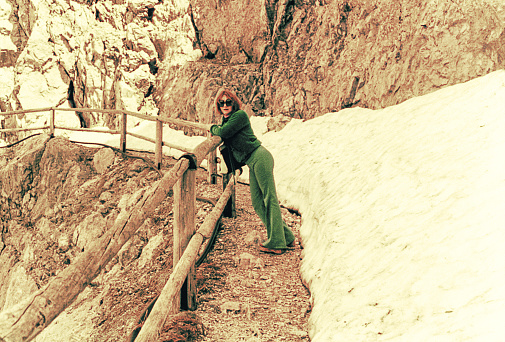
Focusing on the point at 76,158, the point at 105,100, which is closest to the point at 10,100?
the point at 105,100

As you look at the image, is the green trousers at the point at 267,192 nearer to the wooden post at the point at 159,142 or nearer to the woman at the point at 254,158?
the woman at the point at 254,158

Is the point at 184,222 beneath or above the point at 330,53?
beneath

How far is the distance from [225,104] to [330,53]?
5707 millimetres

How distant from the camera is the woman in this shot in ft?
11.3

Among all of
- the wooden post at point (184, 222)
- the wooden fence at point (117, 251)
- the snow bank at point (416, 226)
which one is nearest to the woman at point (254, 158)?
the wooden fence at point (117, 251)

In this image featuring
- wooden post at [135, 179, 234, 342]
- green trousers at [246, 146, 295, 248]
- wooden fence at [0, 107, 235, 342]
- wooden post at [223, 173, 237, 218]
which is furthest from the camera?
wooden post at [223, 173, 237, 218]

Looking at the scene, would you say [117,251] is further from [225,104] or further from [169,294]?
[225,104]

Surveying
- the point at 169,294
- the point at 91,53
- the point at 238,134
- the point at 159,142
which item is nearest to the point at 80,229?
the point at 159,142

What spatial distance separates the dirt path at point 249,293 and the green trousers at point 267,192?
0.23 m

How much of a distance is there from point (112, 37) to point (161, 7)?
2.66 metres

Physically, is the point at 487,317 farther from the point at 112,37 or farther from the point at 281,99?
the point at 112,37

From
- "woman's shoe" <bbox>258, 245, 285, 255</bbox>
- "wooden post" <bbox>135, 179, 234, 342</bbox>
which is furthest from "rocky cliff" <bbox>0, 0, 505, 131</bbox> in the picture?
"wooden post" <bbox>135, 179, 234, 342</bbox>

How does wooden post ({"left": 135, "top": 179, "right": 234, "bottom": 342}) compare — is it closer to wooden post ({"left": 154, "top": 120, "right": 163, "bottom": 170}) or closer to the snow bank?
the snow bank

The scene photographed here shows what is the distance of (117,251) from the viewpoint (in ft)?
4.87
